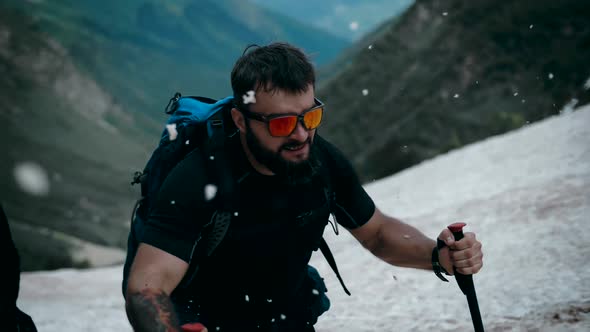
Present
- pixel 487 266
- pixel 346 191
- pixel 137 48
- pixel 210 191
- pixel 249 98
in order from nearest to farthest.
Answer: pixel 210 191
pixel 249 98
pixel 346 191
pixel 487 266
pixel 137 48

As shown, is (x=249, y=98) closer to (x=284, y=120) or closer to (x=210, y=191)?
(x=284, y=120)

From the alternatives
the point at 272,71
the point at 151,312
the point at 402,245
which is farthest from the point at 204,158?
the point at 402,245

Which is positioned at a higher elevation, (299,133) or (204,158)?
(299,133)

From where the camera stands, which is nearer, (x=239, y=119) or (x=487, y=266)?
(x=239, y=119)

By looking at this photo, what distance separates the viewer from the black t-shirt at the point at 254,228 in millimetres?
2578

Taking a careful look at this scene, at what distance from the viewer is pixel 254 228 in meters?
2.82

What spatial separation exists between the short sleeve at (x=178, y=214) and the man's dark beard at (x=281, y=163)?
0.31m

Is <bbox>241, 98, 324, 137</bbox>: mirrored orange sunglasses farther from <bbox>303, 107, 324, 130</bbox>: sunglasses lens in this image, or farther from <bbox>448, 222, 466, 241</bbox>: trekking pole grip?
<bbox>448, 222, 466, 241</bbox>: trekking pole grip

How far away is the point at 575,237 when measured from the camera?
456cm

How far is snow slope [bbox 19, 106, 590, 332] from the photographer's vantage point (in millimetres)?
3826

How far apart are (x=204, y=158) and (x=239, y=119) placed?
10.8 inches

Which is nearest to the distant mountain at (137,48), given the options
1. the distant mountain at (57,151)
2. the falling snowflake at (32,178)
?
the distant mountain at (57,151)

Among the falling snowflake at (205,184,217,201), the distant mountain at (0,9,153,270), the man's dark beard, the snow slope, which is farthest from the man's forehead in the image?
the distant mountain at (0,9,153,270)

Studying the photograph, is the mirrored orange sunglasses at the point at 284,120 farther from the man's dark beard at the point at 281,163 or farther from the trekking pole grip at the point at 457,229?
the trekking pole grip at the point at 457,229
